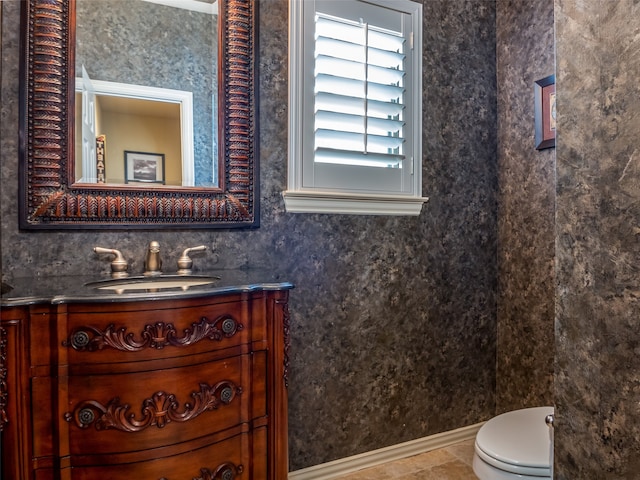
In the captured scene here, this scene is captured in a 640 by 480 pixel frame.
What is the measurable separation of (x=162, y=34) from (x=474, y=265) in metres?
1.94

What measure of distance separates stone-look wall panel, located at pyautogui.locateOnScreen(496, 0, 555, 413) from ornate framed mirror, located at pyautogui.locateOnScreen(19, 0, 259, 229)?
4.77 feet

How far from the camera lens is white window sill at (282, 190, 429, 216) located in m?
1.96

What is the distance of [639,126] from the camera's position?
0.78 meters

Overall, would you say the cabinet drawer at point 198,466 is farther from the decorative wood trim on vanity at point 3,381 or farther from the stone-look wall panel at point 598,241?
the stone-look wall panel at point 598,241

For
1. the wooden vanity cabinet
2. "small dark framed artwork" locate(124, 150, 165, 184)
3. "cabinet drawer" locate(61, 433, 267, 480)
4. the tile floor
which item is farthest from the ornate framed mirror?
the tile floor

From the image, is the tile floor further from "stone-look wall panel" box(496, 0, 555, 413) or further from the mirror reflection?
the mirror reflection

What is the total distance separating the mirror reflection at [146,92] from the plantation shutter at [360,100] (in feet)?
1.62

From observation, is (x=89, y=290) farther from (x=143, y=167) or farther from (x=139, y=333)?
(x=143, y=167)

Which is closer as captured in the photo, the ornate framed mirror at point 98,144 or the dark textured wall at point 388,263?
the ornate framed mirror at point 98,144

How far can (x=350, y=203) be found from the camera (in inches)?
81.7

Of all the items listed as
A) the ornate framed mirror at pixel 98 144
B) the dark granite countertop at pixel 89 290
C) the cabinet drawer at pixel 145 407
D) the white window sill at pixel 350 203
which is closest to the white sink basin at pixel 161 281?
the dark granite countertop at pixel 89 290

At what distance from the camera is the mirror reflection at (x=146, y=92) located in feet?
5.33

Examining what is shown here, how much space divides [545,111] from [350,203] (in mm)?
1110

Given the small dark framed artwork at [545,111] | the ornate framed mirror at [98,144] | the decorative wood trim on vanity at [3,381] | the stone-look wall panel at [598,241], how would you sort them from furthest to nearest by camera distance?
1. the small dark framed artwork at [545,111]
2. the ornate framed mirror at [98,144]
3. the decorative wood trim on vanity at [3,381]
4. the stone-look wall panel at [598,241]
